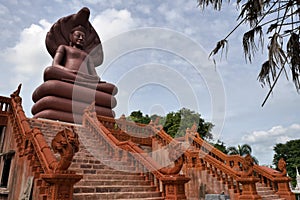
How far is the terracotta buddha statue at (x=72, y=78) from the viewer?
41.0 feet

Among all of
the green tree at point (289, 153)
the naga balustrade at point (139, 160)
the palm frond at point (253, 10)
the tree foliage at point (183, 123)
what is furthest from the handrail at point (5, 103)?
the green tree at point (289, 153)

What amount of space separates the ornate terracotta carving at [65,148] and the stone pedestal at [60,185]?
0.17m

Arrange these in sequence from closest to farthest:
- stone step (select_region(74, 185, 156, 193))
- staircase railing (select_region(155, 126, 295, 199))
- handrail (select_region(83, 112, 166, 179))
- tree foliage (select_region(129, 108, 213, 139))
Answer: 1. stone step (select_region(74, 185, 156, 193))
2. handrail (select_region(83, 112, 166, 179))
3. staircase railing (select_region(155, 126, 295, 199))
4. tree foliage (select_region(129, 108, 213, 139))

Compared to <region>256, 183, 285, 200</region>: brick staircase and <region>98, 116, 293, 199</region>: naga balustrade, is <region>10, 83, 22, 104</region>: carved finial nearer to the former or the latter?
<region>98, 116, 293, 199</region>: naga balustrade

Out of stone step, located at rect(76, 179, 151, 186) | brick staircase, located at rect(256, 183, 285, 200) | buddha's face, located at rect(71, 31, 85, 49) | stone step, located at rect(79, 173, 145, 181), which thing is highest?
buddha's face, located at rect(71, 31, 85, 49)

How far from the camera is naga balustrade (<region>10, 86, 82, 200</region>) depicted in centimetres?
450

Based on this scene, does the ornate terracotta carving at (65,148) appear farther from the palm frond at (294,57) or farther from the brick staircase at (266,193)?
the brick staircase at (266,193)

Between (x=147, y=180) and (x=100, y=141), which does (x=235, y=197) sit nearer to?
(x=147, y=180)

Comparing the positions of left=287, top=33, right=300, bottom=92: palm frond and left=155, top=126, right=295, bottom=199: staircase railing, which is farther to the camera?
left=155, top=126, right=295, bottom=199: staircase railing

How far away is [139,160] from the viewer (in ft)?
25.0

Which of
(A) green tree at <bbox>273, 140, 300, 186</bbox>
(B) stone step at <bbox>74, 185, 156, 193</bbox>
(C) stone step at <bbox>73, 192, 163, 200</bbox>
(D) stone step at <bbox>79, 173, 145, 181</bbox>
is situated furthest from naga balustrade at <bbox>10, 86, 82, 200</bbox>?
(A) green tree at <bbox>273, 140, 300, 186</bbox>

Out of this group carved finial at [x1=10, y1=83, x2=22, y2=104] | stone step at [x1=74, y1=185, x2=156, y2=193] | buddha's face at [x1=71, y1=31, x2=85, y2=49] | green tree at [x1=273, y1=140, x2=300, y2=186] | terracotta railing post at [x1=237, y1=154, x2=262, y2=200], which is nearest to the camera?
stone step at [x1=74, y1=185, x2=156, y2=193]

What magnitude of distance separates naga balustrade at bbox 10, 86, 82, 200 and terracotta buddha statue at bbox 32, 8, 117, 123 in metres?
5.23

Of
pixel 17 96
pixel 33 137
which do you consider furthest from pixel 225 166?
pixel 17 96
